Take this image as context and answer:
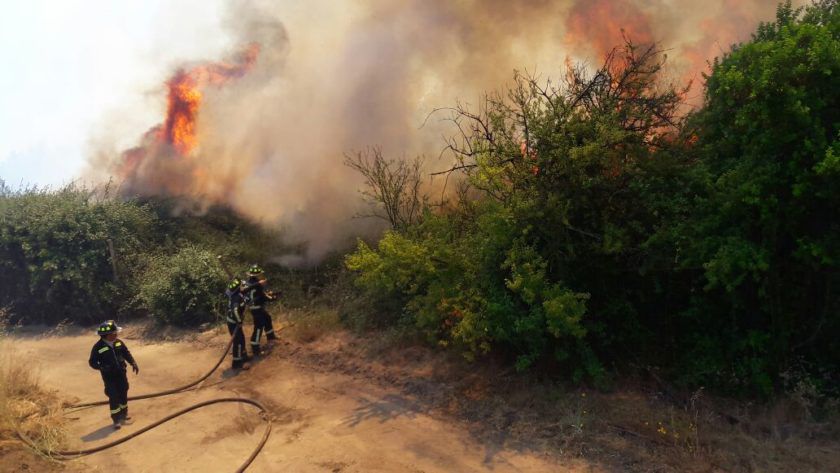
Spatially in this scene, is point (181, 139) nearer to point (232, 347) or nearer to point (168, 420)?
point (232, 347)

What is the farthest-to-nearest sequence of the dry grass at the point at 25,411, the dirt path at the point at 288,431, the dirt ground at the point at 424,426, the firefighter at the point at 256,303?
the firefighter at the point at 256,303 < the dry grass at the point at 25,411 < the dirt path at the point at 288,431 < the dirt ground at the point at 424,426

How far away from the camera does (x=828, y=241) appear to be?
611 centimetres

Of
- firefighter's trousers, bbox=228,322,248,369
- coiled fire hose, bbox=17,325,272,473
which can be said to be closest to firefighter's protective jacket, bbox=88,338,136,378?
coiled fire hose, bbox=17,325,272,473

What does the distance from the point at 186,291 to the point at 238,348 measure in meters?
4.01

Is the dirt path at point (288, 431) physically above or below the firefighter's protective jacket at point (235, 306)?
below

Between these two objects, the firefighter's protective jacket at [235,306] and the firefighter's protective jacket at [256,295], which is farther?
the firefighter's protective jacket at [256,295]

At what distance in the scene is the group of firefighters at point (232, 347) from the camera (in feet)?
28.3

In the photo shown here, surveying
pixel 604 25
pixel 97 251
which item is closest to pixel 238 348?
pixel 97 251

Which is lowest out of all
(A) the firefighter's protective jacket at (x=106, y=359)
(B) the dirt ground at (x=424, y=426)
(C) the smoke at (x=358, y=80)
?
(B) the dirt ground at (x=424, y=426)

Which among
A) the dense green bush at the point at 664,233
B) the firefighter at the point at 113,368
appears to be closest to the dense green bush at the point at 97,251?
the firefighter at the point at 113,368

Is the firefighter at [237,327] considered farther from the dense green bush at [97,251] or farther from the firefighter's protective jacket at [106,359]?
the dense green bush at [97,251]

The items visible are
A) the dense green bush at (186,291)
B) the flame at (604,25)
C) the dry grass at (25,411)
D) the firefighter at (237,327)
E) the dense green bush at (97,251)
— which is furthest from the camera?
the dense green bush at (97,251)

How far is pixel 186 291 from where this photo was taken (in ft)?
45.4

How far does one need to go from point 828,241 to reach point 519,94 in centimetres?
529
